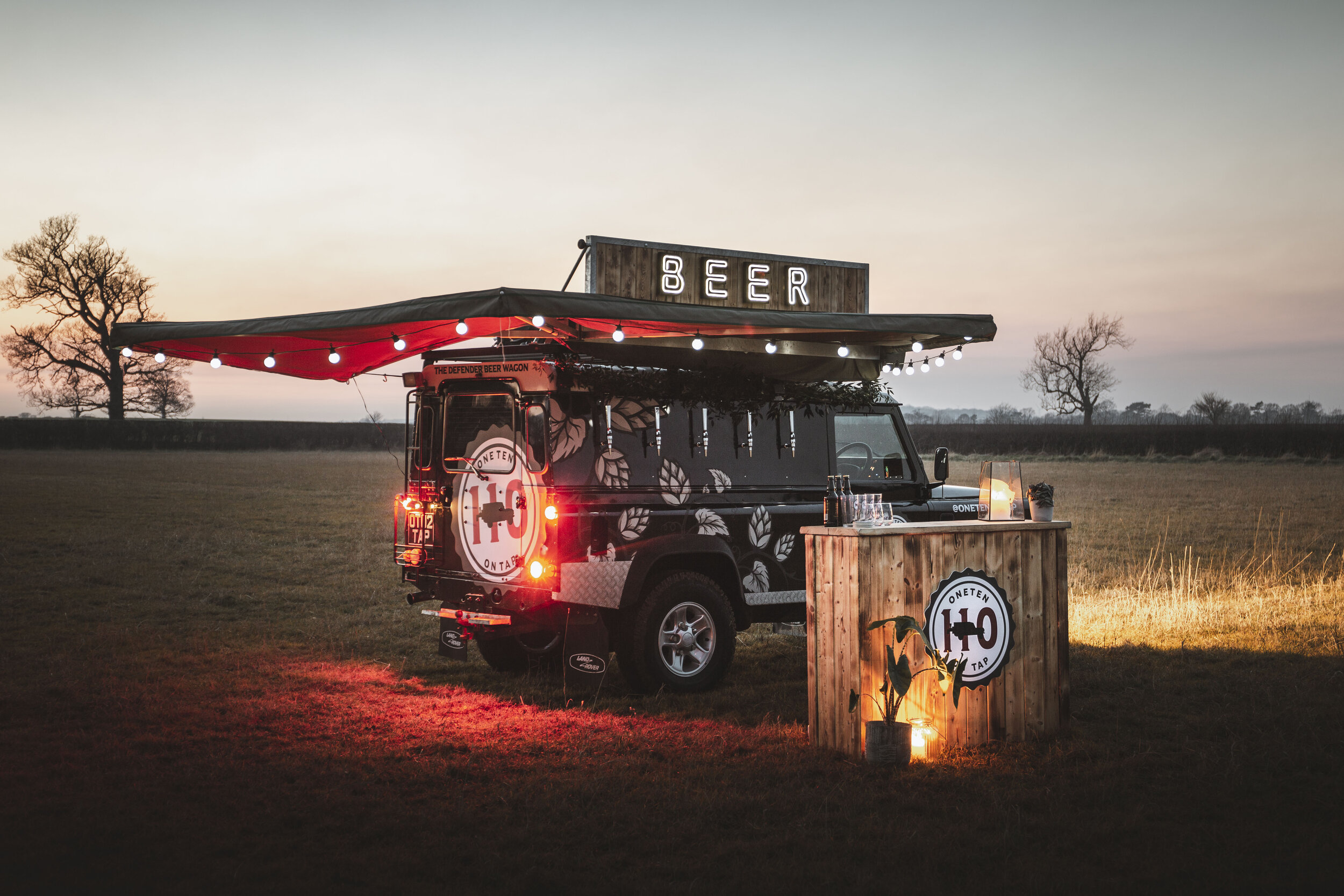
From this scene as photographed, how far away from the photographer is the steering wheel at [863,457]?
8352 mm

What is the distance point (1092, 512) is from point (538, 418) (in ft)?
62.2

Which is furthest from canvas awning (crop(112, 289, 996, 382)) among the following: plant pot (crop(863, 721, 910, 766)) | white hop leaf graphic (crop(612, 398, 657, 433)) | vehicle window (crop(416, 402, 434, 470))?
plant pot (crop(863, 721, 910, 766))

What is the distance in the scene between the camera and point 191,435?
5603 centimetres

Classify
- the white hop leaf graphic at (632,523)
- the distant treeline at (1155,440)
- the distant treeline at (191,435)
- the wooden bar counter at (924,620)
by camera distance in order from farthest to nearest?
1. the distant treeline at (191,435)
2. the distant treeline at (1155,440)
3. the white hop leaf graphic at (632,523)
4. the wooden bar counter at (924,620)

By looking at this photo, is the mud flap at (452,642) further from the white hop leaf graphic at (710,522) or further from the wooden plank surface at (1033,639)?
the wooden plank surface at (1033,639)

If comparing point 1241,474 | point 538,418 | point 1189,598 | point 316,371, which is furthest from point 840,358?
point 1241,474

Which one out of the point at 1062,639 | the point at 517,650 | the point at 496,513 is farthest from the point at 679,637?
the point at 1062,639

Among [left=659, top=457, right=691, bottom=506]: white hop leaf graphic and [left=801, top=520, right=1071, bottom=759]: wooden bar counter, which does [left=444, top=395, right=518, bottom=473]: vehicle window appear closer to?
[left=659, top=457, right=691, bottom=506]: white hop leaf graphic

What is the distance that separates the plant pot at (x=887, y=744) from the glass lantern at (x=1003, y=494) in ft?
5.05

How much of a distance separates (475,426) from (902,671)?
3.47 m

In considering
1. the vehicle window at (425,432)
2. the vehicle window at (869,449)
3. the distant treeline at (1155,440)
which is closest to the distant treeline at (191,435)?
the distant treeline at (1155,440)

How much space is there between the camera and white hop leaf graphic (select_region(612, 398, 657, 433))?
7223 mm

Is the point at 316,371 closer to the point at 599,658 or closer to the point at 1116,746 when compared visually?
the point at 599,658

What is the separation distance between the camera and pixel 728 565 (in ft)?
24.8
